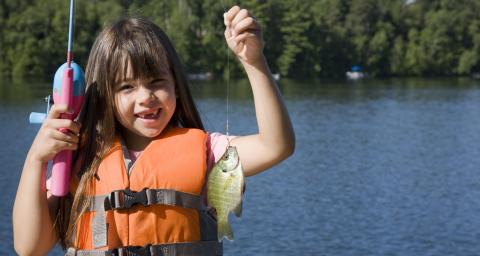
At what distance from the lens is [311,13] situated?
218 feet

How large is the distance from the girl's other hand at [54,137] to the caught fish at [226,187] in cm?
40

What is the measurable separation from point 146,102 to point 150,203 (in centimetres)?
32

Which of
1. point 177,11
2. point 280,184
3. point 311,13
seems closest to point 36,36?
A: point 177,11

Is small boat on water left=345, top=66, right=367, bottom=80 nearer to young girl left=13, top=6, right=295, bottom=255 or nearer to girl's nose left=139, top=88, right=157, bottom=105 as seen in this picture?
young girl left=13, top=6, right=295, bottom=255

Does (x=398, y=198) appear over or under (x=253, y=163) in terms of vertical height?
under

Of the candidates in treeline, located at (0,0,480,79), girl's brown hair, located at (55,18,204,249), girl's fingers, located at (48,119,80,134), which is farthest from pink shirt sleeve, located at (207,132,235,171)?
treeline, located at (0,0,480,79)

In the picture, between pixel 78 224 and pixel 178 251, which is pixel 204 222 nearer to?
pixel 178 251

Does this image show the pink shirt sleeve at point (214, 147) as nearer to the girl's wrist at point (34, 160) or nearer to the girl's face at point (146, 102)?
the girl's face at point (146, 102)

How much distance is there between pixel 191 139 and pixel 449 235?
12091mm

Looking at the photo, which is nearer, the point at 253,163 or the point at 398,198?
the point at 253,163

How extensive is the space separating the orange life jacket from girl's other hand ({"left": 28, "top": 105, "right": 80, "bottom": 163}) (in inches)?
10.4

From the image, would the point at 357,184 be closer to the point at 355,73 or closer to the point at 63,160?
the point at 63,160

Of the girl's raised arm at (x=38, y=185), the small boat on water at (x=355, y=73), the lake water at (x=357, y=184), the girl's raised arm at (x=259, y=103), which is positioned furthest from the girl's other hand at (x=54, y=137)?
the small boat on water at (x=355, y=73)

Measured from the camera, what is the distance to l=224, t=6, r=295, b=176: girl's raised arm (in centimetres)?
218
